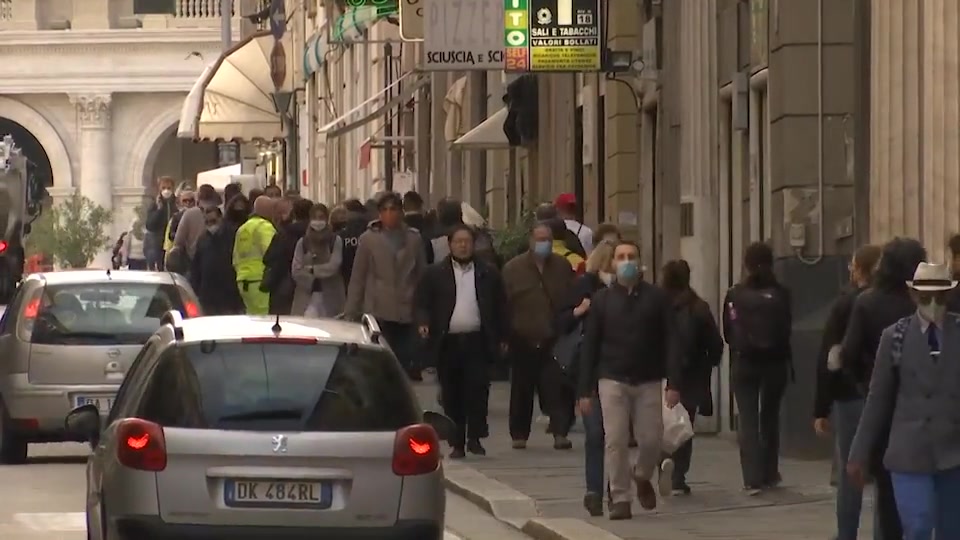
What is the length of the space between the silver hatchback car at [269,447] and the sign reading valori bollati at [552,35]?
561 inches

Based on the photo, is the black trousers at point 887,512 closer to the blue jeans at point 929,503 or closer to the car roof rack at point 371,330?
the blue jeans at point 929,503

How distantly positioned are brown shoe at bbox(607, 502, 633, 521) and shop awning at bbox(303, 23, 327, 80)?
3680 cm

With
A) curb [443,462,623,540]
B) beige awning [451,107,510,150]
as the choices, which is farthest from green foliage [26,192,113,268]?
curb [443,462,623,540]

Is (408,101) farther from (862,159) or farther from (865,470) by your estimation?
(865,470)

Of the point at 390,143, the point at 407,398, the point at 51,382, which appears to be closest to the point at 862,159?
the point at 51,382

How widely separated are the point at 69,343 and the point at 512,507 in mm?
4652

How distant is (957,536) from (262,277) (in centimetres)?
1490

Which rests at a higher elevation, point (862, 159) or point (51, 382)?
point (862, 159)

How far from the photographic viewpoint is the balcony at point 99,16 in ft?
276

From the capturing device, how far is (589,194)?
30188 millimetres

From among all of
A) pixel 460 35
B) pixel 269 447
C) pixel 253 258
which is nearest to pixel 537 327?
pixel 253 258

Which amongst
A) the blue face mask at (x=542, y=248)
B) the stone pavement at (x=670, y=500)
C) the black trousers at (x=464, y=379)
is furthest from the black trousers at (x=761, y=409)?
the blue face mask at (x=542, y=248)

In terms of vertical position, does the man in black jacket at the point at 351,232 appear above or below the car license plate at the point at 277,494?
above

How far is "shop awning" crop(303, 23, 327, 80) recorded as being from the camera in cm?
5447
